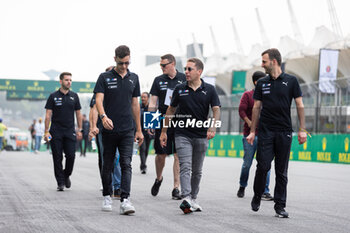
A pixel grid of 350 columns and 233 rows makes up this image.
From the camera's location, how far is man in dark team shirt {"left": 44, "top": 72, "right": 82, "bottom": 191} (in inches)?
401

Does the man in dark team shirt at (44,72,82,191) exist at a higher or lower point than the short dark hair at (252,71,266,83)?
lower

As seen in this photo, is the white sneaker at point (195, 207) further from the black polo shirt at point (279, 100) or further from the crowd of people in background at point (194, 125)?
the black polo shirt at point (279, 100)

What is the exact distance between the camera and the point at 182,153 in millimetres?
7535

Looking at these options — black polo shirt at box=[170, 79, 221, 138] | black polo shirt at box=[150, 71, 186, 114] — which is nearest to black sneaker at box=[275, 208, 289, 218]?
black polo shirt at box=[170, 79, 221, 138]

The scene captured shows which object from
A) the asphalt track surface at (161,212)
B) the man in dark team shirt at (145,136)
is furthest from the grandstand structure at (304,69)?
the asphalt track surface at (161,212)

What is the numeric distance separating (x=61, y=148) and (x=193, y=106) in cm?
A: 339

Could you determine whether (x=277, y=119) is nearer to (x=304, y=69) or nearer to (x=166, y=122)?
(x=166, y=122)

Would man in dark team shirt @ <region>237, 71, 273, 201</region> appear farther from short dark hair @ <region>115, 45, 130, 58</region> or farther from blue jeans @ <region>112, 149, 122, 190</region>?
short dark hair @ <region>115, 45, 130, 58</region>

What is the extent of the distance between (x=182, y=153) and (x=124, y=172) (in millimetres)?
707

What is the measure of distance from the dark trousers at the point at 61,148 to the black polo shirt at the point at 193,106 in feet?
10.1

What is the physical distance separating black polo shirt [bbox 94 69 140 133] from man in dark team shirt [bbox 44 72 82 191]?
9.06 ft

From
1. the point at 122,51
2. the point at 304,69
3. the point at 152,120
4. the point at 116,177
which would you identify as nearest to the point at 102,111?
the point at 122,51

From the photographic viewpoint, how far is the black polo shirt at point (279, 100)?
731 cm

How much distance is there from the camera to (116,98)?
7.55 m
